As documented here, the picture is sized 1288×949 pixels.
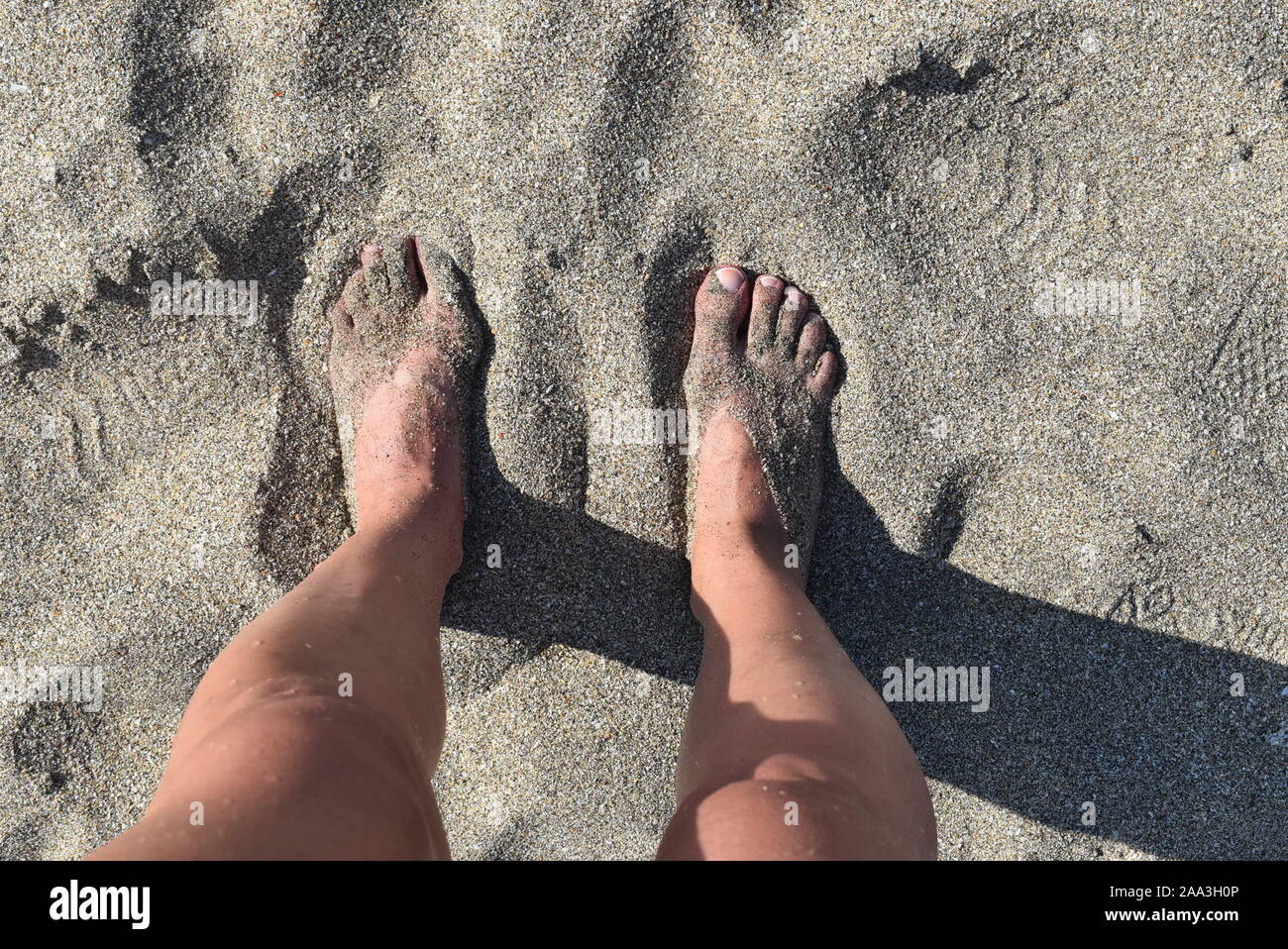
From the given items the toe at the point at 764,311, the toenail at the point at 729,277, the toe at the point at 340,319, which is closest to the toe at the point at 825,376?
the toe at the point at 764,311

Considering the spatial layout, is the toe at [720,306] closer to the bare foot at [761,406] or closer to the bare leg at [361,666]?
the bare foot at [761,406]

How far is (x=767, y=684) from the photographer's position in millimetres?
1578

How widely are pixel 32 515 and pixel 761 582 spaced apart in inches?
63.8

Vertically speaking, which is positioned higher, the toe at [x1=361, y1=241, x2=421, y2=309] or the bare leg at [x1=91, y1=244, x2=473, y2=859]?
the toe at [x1=361, y1=241, x2=421, y2=309]

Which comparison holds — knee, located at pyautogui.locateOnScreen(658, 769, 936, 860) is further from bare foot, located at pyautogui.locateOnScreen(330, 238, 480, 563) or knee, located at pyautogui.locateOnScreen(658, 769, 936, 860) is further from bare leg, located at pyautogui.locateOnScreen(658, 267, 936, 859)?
bare foot, located at pyautogui.locateOnScreen(330, 238, 480, 563)

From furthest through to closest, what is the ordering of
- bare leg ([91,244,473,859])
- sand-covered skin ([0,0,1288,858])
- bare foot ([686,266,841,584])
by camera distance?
bare foot ([686,266,841,584]) < sand-covered skin ([0,0,1288,858]) < bare leg ([91,244,473,859])

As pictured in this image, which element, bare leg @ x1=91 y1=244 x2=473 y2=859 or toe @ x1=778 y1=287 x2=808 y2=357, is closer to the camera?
bare leg @ x1=91 y1=244 x2=473 y2=859

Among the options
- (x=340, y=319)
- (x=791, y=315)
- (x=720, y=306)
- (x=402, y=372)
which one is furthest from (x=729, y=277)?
(x=340, y=319)

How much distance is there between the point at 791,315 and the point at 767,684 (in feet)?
2.80

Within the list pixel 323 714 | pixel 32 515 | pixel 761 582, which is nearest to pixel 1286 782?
pixel 761 582

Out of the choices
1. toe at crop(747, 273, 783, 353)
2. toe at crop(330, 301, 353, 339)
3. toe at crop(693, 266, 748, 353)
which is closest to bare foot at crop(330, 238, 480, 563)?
toe at crop(330, 301, 353, 339)

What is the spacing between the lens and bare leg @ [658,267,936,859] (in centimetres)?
127

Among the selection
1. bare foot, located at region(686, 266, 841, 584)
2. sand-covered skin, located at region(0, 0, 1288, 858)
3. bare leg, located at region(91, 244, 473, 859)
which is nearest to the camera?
bare leg, located at region(91, 244, 473, 859)
